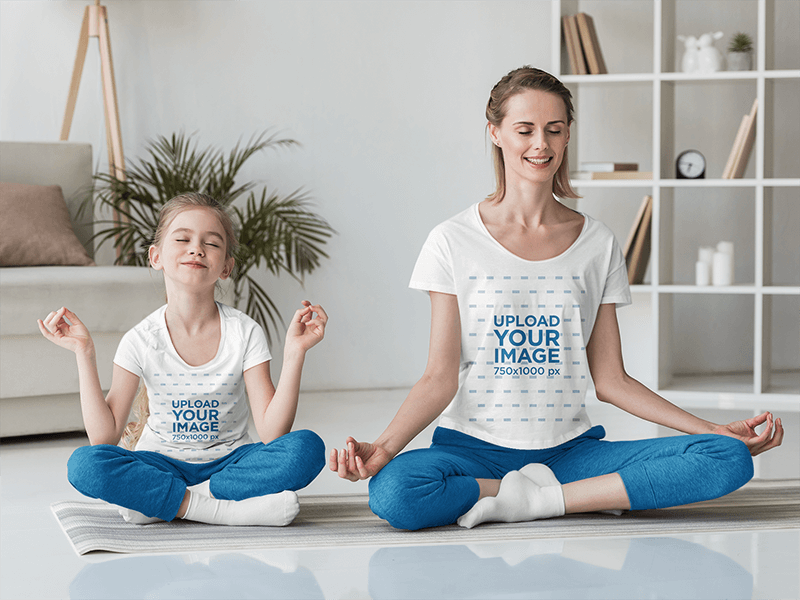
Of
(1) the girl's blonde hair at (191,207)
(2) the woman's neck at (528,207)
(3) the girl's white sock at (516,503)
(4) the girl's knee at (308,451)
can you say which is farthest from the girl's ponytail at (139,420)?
(2) the woman's neck at (528,207)

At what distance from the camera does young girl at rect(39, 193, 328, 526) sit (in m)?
1.61

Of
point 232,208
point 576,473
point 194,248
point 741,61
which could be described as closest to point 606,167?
point 741,61

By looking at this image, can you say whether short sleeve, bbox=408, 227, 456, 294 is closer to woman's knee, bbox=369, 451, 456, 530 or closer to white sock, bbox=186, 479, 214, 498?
woman's knee, bbox=369, 451, 456, 530

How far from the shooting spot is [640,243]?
326cm

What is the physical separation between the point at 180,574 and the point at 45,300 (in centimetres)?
125

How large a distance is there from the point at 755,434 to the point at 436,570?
25.2 inches

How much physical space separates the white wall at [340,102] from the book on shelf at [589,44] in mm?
433

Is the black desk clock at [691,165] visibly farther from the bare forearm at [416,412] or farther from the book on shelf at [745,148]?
the bare forearm at [416,412]

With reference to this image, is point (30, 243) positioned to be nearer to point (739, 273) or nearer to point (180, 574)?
point (180, 574)

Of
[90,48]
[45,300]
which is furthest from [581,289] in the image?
[90,48]

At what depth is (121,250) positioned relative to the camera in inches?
126

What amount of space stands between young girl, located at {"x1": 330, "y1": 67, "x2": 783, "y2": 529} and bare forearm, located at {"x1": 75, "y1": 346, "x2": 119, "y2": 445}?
1.62 ft

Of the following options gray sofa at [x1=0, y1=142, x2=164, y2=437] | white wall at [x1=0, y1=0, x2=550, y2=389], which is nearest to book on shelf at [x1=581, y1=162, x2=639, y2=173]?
white wall at [x1=0, y1=0, x2=550, y2=389]

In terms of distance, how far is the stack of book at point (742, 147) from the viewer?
10.4ft
